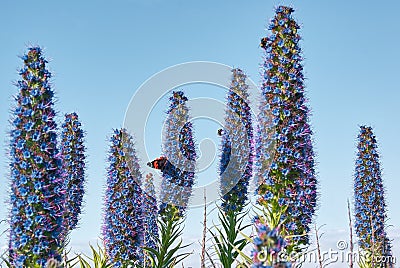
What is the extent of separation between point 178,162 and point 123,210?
5.01ft

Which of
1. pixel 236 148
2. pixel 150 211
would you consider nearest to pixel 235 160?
pixel 236 148

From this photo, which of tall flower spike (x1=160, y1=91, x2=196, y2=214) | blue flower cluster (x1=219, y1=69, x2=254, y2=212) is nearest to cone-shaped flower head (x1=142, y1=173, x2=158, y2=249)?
tall flower spike (x1=160, y1=91, x2=196, y2=214)

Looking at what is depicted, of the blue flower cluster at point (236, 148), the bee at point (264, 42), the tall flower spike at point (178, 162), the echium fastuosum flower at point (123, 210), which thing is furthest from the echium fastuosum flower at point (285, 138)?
the echium fastuosum flower at point (123, 210)

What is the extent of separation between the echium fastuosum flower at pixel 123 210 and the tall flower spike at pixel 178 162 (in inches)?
23.2

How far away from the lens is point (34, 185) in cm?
727

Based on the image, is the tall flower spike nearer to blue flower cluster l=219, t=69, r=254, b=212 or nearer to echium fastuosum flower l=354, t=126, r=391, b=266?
blue flower cluster l=219, t=69, r=254, b=212

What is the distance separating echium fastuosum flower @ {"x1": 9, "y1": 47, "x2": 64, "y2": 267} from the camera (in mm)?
7277

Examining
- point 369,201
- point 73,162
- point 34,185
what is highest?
point 369,201

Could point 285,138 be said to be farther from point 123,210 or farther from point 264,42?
point 123,210

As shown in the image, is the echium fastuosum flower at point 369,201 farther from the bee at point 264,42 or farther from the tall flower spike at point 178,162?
the bee at point 264,42

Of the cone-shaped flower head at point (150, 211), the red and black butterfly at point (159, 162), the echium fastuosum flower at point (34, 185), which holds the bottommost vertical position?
the echium fastuosum flower at point (34, 185)

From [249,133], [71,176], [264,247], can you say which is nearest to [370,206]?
[249,133]

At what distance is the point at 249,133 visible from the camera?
11055mm

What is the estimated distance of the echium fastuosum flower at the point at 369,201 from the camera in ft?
40.2
